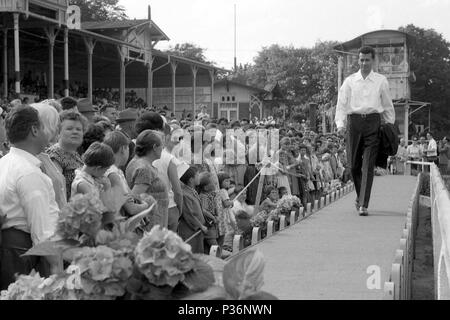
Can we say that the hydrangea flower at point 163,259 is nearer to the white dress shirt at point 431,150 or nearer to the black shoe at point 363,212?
the black shoe at point 363,212

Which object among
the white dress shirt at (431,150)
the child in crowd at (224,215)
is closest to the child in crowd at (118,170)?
the child in crowd at (224,215)

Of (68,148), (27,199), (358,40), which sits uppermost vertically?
(358,40)

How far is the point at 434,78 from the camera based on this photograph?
7381cm

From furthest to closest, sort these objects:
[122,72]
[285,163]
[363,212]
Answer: [122,72], [285,163], [363,212]

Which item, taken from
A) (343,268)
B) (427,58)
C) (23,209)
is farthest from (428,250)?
(427,58)

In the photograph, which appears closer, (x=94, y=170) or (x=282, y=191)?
(x=94, y=170)

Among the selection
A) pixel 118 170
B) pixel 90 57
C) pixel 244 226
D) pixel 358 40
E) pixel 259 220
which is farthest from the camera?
pixel 358 40

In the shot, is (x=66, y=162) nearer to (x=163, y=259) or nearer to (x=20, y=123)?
(x=20, y=123)

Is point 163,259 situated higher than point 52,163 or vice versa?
point 52,163

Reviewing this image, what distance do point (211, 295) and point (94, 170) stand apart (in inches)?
124

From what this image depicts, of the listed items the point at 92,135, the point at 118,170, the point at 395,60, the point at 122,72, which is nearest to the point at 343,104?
the point at 92,135

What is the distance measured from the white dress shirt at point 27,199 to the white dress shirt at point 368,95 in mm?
5749

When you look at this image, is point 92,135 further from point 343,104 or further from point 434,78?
point 434,78

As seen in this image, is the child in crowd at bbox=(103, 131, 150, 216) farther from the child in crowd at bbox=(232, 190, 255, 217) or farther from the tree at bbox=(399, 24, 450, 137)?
the tree at bbox=(399, 24, 450, 137)
